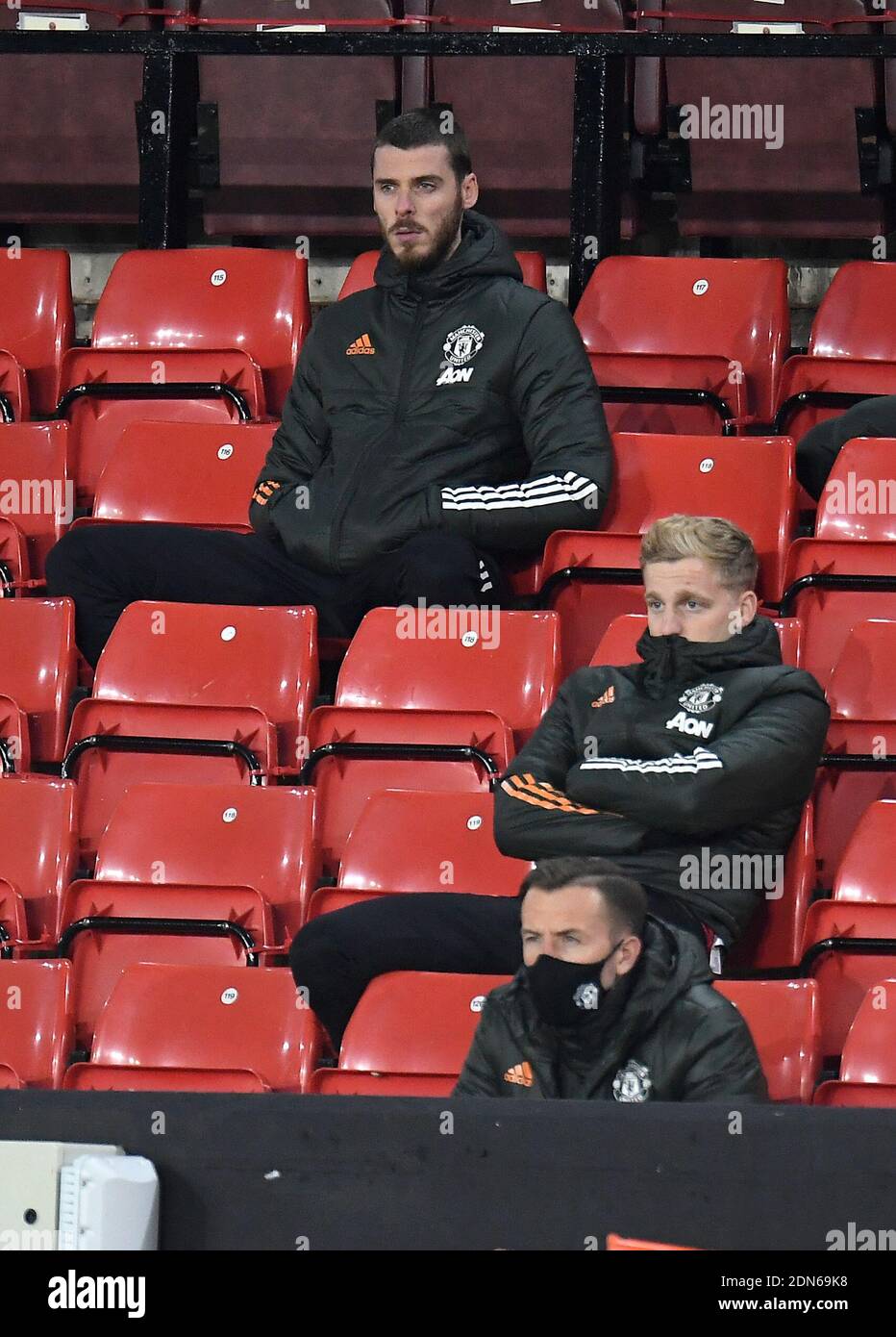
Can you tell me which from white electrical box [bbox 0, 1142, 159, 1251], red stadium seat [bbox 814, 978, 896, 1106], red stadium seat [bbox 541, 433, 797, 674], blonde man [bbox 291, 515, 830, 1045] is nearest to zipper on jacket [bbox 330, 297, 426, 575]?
red stadium seat [bbox 541, 433, 797, 674]

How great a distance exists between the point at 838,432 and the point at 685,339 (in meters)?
0.59

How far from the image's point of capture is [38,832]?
3.78m

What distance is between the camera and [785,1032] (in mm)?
3010

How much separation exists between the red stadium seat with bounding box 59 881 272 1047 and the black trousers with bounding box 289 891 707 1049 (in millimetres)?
284

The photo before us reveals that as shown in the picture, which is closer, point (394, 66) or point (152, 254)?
point (152, 254)

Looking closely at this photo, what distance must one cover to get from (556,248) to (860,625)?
85.0 inches

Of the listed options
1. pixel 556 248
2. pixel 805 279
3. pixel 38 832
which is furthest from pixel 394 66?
pixel 38 832

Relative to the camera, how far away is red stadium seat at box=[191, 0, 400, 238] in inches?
214

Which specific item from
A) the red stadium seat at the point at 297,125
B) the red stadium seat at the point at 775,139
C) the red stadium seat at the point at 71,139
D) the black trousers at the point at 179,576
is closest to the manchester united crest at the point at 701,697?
the black trousers at the point at 179,576

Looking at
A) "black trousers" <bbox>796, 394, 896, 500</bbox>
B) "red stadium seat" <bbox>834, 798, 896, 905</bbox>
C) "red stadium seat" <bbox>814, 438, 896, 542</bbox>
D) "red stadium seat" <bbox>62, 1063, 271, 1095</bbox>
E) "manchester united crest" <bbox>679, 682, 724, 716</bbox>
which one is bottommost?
"red stadium seat" <bbox>62, 1063, 271, 1095</bbox>

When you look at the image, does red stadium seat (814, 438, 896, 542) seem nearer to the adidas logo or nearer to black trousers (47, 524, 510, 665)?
black trousers (47, 524, 510, 665)

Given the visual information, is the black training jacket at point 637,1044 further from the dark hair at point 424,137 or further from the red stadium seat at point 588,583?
the dark hair at point 424,137

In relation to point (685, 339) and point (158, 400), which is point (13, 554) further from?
point (685, 339)
